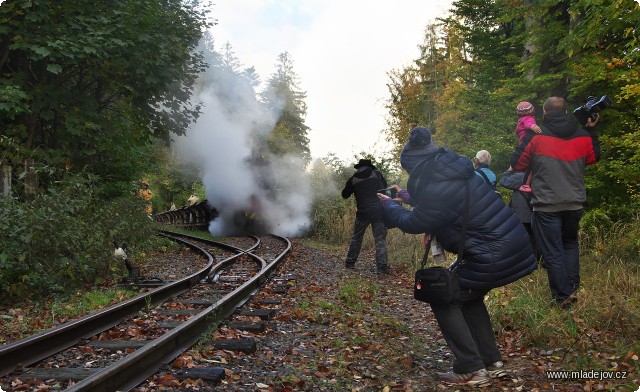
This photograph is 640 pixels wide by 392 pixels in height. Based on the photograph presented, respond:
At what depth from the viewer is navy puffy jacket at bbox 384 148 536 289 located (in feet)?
13.1

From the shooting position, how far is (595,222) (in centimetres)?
951

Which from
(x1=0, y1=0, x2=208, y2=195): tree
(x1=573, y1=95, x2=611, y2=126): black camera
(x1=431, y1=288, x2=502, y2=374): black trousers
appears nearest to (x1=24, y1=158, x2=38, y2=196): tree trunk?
(x1=0, y1=0, x2=208, y2=195): tree

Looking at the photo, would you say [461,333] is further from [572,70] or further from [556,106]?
[572,70]

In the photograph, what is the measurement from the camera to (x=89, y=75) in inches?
505

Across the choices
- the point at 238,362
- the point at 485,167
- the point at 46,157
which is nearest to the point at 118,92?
the point at 46,157

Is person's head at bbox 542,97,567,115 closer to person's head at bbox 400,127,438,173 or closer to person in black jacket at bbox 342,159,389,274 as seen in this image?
person's head at bbox 400,127,438,173

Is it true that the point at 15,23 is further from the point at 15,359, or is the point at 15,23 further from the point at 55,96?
the point at 15,359

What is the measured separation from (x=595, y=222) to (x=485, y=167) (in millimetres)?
3171

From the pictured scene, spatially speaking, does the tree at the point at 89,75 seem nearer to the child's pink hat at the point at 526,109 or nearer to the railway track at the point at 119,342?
the railway track at the point at 119,342

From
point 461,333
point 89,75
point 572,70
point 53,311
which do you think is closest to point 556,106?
point 461,333

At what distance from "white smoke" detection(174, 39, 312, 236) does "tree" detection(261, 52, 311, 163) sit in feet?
48.0

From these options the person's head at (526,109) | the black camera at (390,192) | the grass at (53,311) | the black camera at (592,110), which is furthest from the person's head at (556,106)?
the grass at (53,311)

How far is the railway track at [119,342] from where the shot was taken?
13.5 ft

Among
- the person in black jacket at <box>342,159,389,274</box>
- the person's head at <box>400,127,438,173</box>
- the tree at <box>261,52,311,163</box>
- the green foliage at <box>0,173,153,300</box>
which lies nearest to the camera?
the person's head at <box>400,127,438,173</box>
